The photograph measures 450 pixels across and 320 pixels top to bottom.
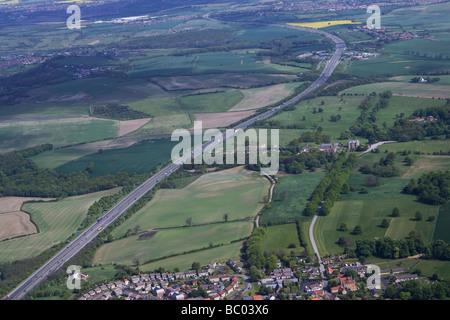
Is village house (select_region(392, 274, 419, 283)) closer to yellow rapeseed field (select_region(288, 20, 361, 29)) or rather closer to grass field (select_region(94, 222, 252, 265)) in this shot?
grass field (select_region(94, 222, 252, 265))

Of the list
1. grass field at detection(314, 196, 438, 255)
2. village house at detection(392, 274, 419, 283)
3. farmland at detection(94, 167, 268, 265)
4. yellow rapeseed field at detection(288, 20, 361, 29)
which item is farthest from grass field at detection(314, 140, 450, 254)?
yellow rapeseed field at detection(288, 20, 361, 29)

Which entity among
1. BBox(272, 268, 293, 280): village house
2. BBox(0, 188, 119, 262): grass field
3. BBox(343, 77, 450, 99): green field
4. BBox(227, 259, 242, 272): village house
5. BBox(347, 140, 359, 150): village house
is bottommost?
BBox(0, 188, 119, 262): grass field

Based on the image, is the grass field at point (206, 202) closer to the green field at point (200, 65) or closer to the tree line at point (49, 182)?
the tree line at point (49, 182)

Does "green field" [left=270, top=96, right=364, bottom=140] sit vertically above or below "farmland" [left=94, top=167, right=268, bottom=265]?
above

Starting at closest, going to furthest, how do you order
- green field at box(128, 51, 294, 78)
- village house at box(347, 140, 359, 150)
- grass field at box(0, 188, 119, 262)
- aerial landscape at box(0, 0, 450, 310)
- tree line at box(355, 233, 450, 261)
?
aerial landscape at box(0, 0, 450, 310), tree line at box(355, 233, 450, 261), grass field at box(0, 188, 119, 262), village house at box(347, 140, 359, 150), green field at box(128, 51, 294, 78)

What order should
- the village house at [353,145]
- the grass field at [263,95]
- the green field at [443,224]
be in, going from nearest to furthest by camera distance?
the green field at [443,224] → the village house at [353,145] → the grass field at [263,95]

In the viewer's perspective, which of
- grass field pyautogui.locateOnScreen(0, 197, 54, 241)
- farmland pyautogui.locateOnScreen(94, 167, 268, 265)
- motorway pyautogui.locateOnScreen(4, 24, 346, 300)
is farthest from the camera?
grass field pyautogui.locateOnScreen(0, 197, 54, 241)

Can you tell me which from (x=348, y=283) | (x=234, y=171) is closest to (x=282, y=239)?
(x=348, y=283)

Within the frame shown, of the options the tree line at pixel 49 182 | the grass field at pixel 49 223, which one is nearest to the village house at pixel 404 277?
the grass field at pixel 49 223
